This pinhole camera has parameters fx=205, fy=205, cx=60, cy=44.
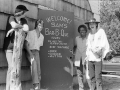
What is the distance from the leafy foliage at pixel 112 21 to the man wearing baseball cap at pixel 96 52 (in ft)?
50.5

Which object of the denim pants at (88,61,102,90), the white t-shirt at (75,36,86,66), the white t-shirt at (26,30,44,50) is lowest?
the denim pants at (88,61,102,90)

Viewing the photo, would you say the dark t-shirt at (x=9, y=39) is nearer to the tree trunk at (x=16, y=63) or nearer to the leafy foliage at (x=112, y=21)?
the tree trunk at (x=16, y=63)

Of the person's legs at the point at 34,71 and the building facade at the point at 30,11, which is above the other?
the building facade at the point at 30,11

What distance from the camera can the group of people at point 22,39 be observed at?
3.89 m

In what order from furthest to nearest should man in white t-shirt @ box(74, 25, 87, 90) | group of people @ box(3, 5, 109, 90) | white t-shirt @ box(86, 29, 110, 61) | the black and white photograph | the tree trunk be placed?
man in white t-shirt @ box(74, 25, 87, 90) < white t-shirt @ box(86, 29, 110, 61) < group of people @ box(3, 5, 109, 90) < the black and white photograph < the tree trunk

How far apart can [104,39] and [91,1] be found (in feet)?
12.9

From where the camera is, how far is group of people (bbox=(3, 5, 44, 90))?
12.8 feet

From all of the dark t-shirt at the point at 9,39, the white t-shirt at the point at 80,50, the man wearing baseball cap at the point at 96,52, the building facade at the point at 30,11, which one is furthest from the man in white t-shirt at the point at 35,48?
the man wearing baseball cap at the point at 96,52

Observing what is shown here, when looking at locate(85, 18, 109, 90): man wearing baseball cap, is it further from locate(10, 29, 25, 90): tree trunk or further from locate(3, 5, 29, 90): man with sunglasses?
locate(10, 29, 25, 90): tree trunk

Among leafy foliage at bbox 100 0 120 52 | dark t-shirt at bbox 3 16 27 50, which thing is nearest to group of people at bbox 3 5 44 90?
dark t-shirt at bbox 3 16 27 50

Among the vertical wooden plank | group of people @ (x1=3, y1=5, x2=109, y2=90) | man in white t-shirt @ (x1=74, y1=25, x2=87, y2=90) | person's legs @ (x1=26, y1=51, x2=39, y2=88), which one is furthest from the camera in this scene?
the vertical wooden plank

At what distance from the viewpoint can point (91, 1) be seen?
8.09m

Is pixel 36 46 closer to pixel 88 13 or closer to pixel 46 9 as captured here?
pixel 46 9

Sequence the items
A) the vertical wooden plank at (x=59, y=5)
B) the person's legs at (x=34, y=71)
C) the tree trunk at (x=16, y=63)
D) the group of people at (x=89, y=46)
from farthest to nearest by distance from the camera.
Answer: the vertical wooden plank at (x=59, y=5)
the person's legs at (x=34, y=71)
the group of people at (x=89, y=46)
the tree trunk at (x=16, y=63)
